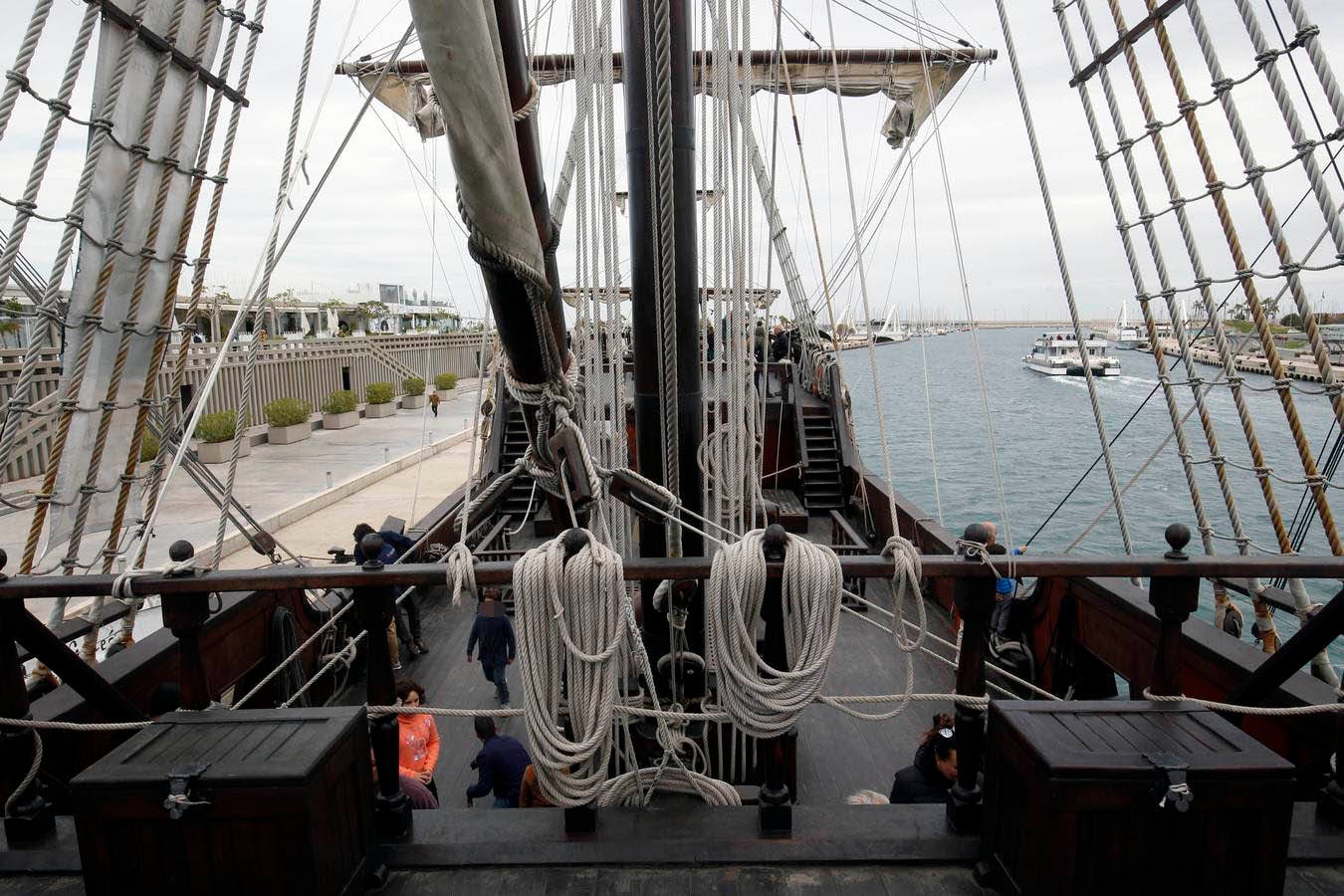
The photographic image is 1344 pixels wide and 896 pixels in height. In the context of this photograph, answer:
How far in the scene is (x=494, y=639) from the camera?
15.0 ft

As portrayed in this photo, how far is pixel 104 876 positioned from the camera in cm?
161

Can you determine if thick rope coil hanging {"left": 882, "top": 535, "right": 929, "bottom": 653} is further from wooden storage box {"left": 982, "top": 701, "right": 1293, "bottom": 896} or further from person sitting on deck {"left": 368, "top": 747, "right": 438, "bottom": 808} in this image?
person sitting on deck {"left": 368, "top": 747, "right": 438, "bottom": 808}

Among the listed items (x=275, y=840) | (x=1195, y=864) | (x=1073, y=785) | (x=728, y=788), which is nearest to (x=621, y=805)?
(x=728, y=788)

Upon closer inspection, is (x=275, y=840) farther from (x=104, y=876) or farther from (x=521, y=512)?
(x=521, y=512)

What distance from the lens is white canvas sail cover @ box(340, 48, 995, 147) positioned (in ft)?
32.5

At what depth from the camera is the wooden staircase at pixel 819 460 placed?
363 inches

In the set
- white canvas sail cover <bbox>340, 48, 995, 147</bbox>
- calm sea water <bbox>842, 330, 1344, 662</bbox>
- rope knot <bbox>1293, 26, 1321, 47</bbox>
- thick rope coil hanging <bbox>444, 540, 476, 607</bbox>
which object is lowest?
calm sea water <bbox>842, 330, 1344, 662</bbox>

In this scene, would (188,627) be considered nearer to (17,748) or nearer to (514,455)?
(17,748)

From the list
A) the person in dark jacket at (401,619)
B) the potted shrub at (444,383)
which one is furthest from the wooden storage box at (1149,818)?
the potted shrub at (444,383)

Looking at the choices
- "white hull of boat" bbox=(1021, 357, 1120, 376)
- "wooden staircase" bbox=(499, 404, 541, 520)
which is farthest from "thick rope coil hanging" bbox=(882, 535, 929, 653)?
"white hull of boat" bbox=(1021, 357, 1120, 376)

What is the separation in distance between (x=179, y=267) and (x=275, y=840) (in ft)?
8.73

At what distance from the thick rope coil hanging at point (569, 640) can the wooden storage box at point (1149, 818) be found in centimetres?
97

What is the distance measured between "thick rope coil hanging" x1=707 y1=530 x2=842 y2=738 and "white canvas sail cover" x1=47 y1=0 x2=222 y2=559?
2.65 meters

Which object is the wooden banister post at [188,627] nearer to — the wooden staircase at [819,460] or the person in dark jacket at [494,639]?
the person in dark jacket at [494,639]
